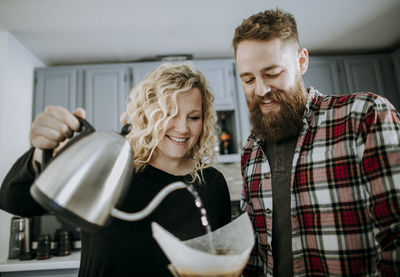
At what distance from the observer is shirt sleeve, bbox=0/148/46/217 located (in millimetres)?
718

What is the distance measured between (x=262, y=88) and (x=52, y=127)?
2.38 ft

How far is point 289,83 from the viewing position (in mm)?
1052

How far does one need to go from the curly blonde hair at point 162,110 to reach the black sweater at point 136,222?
11 centimetres

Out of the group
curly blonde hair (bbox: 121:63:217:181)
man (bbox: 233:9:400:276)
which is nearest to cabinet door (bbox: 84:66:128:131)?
curly blonde hair (bbox: 121:63:217:181)

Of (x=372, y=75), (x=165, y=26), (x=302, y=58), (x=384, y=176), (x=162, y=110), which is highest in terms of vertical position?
(x=165, y=26)

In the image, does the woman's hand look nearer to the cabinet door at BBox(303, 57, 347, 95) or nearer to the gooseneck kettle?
the gooseneck kettle

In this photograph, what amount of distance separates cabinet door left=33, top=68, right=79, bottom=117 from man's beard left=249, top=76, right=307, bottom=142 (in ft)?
7.09

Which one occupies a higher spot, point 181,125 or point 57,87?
point 57,87

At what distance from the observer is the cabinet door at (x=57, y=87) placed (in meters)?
2.66

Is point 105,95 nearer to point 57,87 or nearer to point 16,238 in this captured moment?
point 57,87

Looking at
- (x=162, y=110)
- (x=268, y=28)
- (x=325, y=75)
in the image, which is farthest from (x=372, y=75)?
(x=162, y=110)

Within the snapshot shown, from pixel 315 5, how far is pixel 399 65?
1.43 meters

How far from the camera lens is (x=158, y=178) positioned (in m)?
1.12

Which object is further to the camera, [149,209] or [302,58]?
[302,58]
